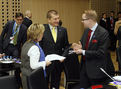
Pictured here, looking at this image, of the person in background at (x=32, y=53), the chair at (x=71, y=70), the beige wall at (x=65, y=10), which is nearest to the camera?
the person in background at (x=32, y=53)

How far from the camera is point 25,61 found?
305 cm

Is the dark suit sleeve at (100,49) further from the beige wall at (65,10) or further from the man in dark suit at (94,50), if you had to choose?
the beige wall at (65,10)

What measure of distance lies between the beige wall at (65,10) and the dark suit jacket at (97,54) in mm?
6131

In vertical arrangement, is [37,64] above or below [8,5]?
below

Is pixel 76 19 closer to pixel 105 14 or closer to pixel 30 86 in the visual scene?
pixel 105 14

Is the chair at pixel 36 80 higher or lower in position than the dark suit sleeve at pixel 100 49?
lower

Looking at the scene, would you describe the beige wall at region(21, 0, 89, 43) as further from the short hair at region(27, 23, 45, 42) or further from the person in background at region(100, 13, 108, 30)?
the short hair at region(27, 23, 45, 42)

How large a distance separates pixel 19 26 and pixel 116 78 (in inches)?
120

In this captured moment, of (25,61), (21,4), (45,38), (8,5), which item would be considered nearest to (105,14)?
(21,4)

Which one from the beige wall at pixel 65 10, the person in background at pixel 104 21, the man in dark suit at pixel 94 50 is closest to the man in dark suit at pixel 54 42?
the man in dark suit at pixel 94 50

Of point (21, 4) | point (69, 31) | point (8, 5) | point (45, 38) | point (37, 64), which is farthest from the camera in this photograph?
point (69, 31)

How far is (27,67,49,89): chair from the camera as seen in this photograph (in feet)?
7.80

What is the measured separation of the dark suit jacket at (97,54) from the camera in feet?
10.7

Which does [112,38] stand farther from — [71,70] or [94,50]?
[94,50]
